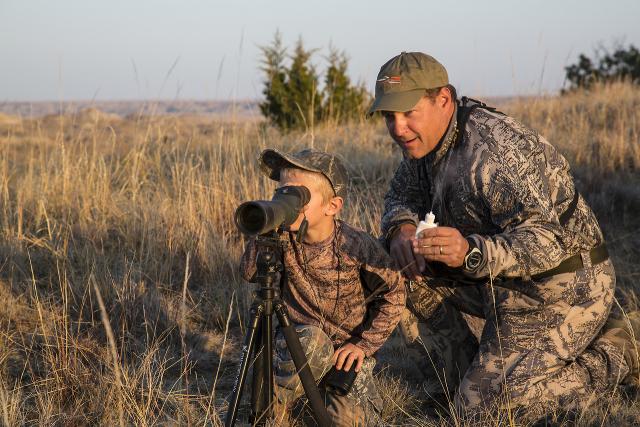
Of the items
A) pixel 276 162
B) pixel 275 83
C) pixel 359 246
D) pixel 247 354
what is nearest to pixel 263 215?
pixel 247 354

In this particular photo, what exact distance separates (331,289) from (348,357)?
29 centimetres

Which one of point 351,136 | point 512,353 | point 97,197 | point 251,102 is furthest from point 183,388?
point 351,136

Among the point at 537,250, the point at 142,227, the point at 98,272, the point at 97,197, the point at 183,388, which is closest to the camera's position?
the point at 537,250

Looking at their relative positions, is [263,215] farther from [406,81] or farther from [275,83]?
[275,83]

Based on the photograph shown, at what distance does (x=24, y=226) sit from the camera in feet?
19.3

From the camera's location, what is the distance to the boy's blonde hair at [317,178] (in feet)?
10.3

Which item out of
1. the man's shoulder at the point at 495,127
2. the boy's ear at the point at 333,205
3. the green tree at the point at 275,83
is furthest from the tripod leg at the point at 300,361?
the green tree at the point at 275,83

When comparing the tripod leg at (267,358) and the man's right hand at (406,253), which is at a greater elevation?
the man's right hand at (406,253)

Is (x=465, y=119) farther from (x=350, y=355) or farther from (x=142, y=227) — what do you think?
(x=142, y=227)

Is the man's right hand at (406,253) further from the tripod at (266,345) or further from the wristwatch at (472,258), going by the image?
the tripod at (266,345)

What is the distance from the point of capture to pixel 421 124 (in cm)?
342

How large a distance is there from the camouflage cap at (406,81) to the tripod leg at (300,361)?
100cm

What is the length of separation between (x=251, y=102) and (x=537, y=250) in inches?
173

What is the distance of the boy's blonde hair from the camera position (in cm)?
313
